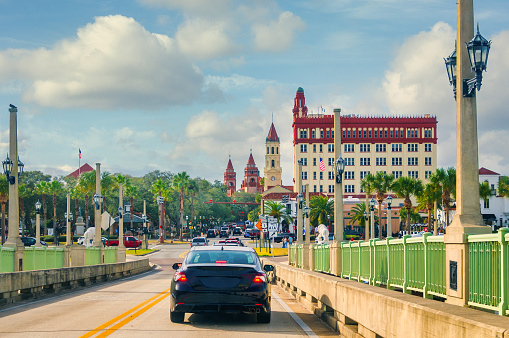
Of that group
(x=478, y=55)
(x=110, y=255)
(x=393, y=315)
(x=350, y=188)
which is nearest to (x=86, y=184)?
(x=110, y=255)

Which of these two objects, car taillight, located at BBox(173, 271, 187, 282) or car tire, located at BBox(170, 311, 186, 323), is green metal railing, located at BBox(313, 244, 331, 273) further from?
car taillight, located at BBox(173, 271, 187, 282)

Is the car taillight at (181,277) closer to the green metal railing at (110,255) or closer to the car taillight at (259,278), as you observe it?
the car taillight at (259,278)

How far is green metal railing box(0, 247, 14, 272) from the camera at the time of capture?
69.5 ft

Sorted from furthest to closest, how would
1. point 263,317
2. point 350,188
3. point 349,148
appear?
point 349,148 → point 350,188 → point 263,317

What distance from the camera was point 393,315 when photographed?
8.87 metres

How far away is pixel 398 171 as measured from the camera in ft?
498

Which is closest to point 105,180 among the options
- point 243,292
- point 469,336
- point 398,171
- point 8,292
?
point 398,171

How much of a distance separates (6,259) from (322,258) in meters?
12.1

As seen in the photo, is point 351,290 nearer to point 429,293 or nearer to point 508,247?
point 429,293

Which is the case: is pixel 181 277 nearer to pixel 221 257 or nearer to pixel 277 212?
pixel 221 257

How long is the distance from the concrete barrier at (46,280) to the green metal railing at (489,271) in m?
12.4

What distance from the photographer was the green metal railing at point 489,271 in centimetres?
770

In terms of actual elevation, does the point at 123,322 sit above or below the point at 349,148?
below

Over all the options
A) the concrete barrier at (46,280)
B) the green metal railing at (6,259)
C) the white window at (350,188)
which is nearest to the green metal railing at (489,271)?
the concrete barrier at (46,280)
